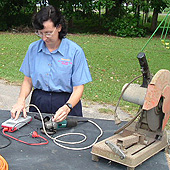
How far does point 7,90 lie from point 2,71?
1586 mm

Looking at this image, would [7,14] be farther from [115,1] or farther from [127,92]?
[127,92]

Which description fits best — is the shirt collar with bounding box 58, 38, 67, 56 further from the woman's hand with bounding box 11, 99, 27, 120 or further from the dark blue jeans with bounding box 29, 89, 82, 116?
the woman's hand with bounding box 11, 99, 27, 120

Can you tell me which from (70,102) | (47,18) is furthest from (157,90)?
(47,18)

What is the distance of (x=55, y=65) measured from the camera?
2592 mm

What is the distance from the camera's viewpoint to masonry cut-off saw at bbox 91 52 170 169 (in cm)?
176

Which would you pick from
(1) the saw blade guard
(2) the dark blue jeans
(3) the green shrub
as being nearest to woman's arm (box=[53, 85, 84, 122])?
(2) the dark blue jeans

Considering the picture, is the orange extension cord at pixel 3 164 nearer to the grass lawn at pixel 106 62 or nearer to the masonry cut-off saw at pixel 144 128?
the masonry cut-off saw at pixel 144 128

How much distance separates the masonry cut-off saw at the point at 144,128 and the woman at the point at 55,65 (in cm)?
69

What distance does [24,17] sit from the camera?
16438 mm

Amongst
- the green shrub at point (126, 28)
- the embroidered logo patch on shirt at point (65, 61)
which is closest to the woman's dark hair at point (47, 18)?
the embroidered logo patch on shirt at point (65, 61)

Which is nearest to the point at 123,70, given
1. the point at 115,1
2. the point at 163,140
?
the point at 163,140

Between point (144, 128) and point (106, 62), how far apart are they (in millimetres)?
6859

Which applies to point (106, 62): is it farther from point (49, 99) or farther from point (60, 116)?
point (60, 116)

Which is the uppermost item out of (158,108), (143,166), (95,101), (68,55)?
(68,55)
